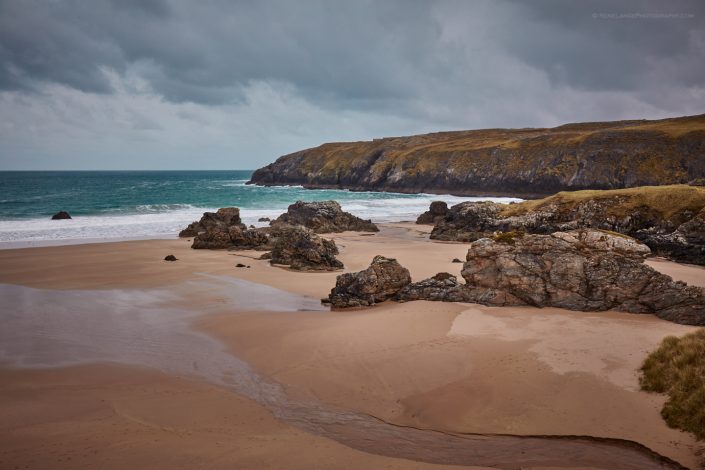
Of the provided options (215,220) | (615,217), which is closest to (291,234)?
(215,220)

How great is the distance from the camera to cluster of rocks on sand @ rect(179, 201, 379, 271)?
74.4ft

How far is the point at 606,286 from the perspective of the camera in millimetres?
13758

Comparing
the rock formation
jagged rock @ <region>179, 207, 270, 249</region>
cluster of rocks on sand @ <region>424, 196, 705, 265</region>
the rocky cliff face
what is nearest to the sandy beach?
the rock formation

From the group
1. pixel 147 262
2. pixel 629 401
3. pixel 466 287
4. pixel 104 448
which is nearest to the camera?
pixel 104 448

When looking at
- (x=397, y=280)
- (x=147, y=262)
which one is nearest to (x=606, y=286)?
(x=397, y=280)

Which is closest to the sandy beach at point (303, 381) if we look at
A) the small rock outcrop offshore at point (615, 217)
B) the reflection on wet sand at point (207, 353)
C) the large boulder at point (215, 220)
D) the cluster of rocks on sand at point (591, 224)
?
the reflection on wet sand at point (207, 353)

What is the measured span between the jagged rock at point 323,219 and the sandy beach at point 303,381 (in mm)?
20691

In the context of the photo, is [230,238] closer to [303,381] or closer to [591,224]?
[303,381]

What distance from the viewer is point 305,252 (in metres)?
22.6

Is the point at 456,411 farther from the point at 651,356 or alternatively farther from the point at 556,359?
the point at 651,356

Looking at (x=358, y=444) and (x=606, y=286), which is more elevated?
(x=606, y=286)

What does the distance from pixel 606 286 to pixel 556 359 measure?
16.4 feet

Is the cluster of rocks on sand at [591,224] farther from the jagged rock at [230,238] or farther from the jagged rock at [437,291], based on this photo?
the jagged rock at [230,238]

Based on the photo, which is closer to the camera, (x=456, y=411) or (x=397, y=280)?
(x=456, y=411)
